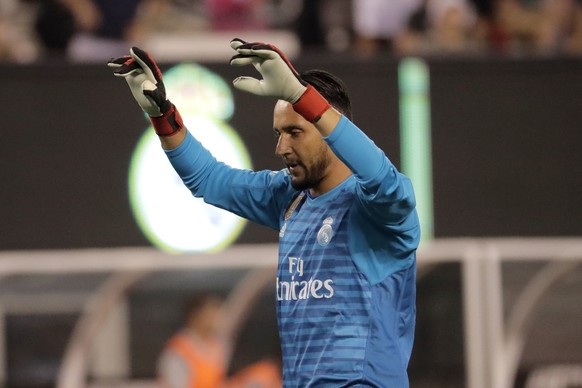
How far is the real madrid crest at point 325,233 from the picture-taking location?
4.01 m

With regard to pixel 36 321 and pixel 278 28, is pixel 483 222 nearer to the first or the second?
pixel 278 28

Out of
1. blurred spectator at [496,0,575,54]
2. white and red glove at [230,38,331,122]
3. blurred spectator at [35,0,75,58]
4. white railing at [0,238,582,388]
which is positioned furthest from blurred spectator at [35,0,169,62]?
white and red glove at [230,38,331,122]

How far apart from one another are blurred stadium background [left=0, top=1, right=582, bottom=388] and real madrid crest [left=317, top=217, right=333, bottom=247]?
12.9ft

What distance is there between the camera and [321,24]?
8.96 m

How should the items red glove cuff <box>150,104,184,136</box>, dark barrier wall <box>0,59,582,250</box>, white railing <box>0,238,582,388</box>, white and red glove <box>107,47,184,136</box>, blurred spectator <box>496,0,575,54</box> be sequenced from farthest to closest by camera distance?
blurred spectator <box>496,0,575,54</box>
white railing <box>0,238,582,388</box>
dark barrier wall <box>0,59,582,250</box>
red glove cuff <box>150,104,184,136</box>
white and red glove <box>107,47,184,136</box>

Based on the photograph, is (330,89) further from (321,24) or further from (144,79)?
(321,24)

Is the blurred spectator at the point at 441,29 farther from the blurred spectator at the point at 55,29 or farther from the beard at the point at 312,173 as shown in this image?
the beard at the point at 312,173

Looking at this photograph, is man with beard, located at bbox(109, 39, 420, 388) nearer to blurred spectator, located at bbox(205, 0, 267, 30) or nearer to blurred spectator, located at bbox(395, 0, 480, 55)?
blurred spectator, located at bbox(395, 0, 480, 55)

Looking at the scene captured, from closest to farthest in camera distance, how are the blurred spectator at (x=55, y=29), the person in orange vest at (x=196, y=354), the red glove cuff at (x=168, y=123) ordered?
the red glove cuff at (x=168, y=123) < the person in orange vest at (x=196, y=354) < the blurred spectator at (x=55, y=29)

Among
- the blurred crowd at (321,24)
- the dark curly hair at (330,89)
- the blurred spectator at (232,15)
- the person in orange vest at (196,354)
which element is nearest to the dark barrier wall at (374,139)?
the blurred crowd at (321,24)

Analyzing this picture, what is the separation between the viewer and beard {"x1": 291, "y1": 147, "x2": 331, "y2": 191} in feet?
13.2

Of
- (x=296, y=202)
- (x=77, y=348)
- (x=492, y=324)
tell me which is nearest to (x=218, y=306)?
(x=77, y=348)

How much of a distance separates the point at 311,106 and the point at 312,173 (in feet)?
1.16

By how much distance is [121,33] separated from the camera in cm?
846
